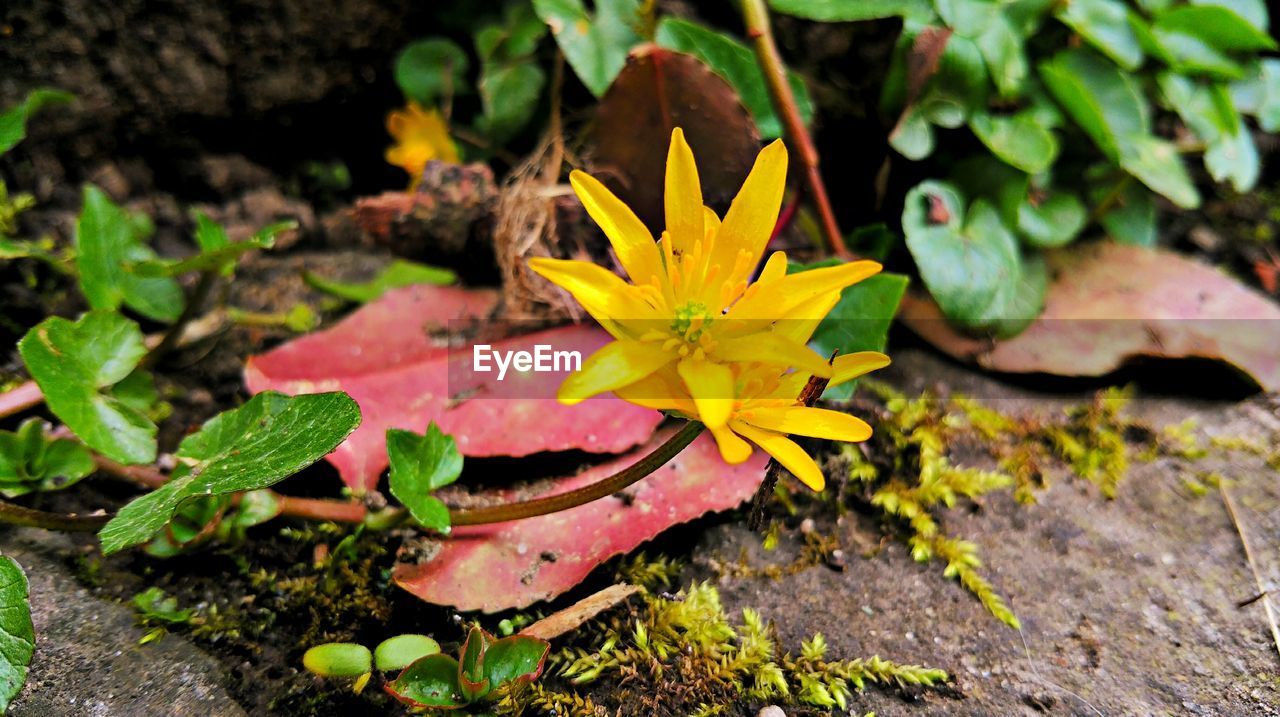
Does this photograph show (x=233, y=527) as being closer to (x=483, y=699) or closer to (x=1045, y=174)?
(x=483, y=699)

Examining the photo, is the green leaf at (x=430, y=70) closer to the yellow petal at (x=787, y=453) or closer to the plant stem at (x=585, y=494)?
the plant stem at (x=585, y=494)

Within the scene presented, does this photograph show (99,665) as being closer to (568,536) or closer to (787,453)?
(568,536)

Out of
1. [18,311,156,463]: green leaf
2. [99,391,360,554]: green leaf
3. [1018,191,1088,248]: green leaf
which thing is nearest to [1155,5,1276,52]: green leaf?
[1018,191,1088,248]: green leaf

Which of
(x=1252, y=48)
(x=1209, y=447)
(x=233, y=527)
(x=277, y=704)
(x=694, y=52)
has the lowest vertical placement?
(x=1209, y=447)

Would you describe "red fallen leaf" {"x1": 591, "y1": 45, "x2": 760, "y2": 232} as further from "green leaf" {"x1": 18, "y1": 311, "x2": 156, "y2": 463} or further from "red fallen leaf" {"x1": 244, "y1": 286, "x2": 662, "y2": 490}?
"green leaf" {"x1": 18, "y1": 311, "x2": 156, "y2": 463}

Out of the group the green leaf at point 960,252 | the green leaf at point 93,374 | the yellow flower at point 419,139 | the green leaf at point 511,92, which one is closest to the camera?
the green leaf at point 93,374

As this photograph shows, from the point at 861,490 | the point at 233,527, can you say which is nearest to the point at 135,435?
the point at 233,527

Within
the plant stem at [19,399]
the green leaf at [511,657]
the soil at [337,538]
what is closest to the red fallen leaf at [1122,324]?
the soil at [337,538]
